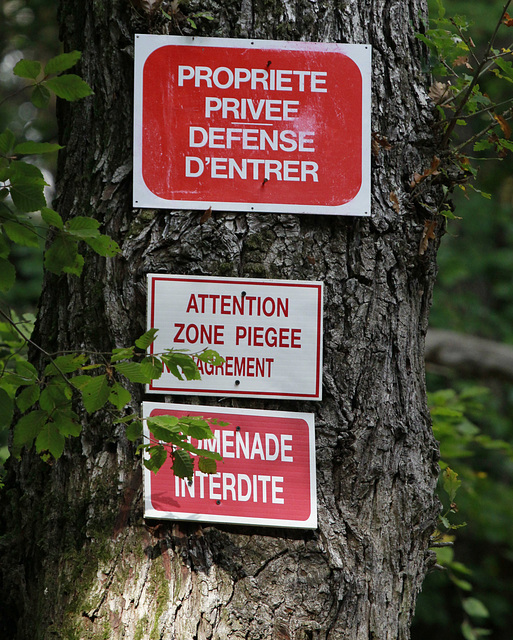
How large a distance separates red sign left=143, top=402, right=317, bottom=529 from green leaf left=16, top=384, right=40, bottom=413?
11.5 inches

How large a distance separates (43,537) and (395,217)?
1218 mm

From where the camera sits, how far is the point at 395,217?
168 cm

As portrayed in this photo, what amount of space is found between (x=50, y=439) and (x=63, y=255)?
39 cm

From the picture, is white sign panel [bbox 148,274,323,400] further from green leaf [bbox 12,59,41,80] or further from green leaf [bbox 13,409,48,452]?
green leaf [bbox 12,59,41,80]

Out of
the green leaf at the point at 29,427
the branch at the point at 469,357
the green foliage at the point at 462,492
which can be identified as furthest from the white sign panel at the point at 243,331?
the branch at the point at 469,357

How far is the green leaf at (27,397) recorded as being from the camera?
1.37 m

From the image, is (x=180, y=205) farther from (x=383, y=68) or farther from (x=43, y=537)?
(x=43, y=537)

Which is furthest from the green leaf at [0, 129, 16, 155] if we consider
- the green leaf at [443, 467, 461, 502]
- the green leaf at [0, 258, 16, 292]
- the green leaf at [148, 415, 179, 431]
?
the green leaf at [443, 467, 461, 502]

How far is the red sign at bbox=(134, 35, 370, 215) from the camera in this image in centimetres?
164

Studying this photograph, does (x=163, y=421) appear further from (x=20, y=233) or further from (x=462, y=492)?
(x=462, y=492)

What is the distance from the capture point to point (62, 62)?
1247 millimetres

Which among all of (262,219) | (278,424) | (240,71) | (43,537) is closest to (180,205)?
(262,219)

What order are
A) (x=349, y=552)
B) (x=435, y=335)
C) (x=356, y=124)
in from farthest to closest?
1. (x=435, y=335)
2. (x=356, y=124)
3. (x=349, y=552)

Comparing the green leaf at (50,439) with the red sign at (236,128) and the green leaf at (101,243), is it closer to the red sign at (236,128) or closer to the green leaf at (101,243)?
the green leaf at (101,243)
